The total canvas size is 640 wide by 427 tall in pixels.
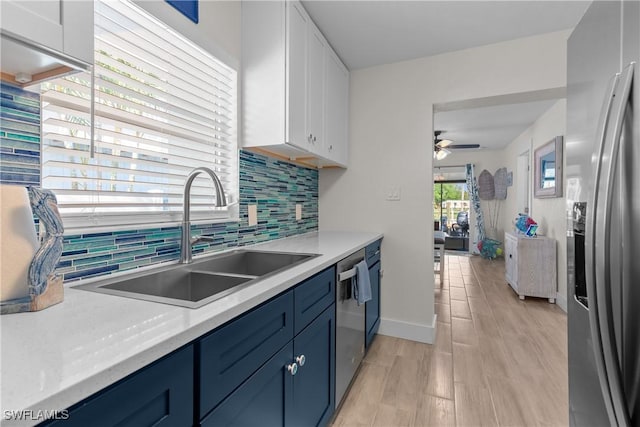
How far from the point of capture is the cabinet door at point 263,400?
0.73m

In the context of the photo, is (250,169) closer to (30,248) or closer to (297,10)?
(297,10)

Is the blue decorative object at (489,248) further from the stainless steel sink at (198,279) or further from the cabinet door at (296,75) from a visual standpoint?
the stainless steel sink at (198,279)

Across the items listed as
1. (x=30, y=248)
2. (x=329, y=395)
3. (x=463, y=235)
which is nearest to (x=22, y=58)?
(x=30, y=248)

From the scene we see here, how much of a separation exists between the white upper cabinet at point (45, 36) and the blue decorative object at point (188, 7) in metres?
0.70

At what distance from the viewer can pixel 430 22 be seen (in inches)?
78.8

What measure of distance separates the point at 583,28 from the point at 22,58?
1.64m

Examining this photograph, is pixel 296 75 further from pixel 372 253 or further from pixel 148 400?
pixel 148 400

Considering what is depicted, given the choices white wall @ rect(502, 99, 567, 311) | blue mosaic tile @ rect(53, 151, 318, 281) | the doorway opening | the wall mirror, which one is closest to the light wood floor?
white wall @ rect(502, 99, 567, 311)

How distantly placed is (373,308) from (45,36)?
2.24 meters

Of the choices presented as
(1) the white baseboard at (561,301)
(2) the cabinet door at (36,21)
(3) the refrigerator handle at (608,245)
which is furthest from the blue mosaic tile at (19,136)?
(1) the white baseboard at (561,301)

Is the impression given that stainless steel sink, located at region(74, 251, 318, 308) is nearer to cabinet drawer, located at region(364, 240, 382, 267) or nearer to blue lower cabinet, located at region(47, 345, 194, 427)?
blue lower cabinet, located at region(47, 345, 194, 427)

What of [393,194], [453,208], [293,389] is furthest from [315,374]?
[453,208]

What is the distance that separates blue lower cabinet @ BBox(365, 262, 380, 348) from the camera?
2102mm

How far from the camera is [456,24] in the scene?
2.03m
